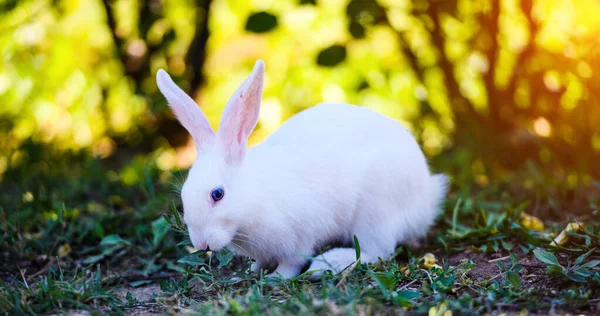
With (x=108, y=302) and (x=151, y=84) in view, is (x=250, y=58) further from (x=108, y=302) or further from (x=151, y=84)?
(x=108, y=302)

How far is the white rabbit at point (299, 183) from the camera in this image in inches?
105

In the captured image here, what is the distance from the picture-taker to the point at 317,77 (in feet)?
19.3

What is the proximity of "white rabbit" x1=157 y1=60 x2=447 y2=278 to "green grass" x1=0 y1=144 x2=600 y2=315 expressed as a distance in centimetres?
13

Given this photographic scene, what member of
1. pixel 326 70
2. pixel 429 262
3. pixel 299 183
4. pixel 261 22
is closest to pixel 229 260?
pixel 299 183

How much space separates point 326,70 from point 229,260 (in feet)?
7.93

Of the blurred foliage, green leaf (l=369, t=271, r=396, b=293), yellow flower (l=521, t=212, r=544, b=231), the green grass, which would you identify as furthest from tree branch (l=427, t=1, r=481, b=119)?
green leaf (l=369, t=271, r=396, b=293)

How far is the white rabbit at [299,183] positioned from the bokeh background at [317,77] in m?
1.05

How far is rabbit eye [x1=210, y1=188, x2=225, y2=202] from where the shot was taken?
264cm

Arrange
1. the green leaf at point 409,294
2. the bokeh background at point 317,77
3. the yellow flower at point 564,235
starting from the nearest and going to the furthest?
the green leaf at point 409,294, the yellow flower at point 564,235, the bokeh background at point 317,77

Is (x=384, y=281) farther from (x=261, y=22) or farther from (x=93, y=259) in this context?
(x=261, y=22)

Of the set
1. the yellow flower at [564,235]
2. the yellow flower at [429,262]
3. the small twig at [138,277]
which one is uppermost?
the yellow flower at [564,235]

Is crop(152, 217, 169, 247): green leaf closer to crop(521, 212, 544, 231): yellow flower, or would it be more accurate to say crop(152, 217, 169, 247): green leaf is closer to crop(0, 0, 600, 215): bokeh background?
crop(0, 0, 600, 215): bokeh background

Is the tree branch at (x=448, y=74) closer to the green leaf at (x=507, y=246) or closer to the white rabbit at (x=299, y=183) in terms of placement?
the white rabbit at (x=299, y=183)

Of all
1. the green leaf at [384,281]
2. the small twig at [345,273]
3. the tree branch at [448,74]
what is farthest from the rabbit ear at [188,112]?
the tree branch at [448,74]
